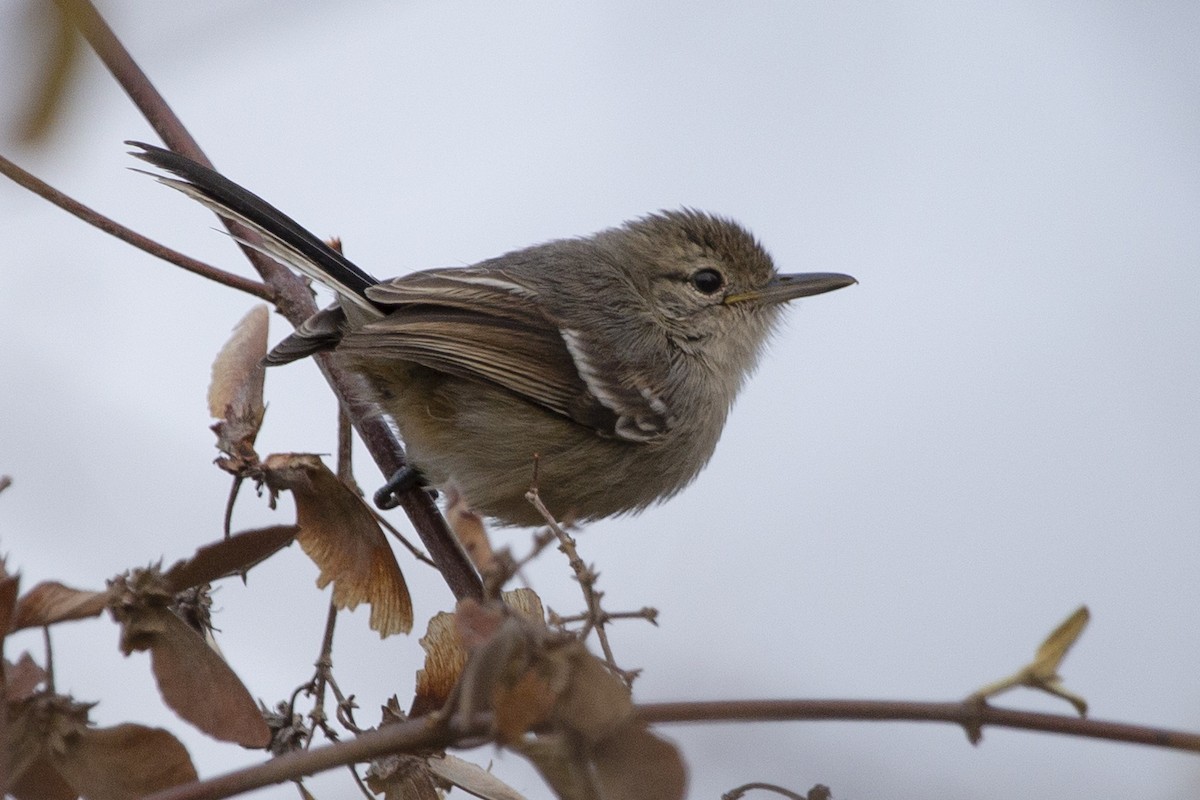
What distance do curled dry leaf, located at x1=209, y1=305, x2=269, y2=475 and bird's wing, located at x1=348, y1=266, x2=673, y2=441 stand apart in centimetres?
58

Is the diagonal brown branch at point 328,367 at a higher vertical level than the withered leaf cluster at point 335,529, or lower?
higher

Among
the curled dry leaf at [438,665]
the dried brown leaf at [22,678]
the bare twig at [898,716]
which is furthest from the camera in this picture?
the curled dry leaf at [438,665]

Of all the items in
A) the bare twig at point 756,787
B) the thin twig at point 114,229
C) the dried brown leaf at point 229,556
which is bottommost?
the bare twig at point 756,787

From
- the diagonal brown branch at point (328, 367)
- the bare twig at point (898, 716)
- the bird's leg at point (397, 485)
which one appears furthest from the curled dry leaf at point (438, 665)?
the bird's leg at point (397, 485)

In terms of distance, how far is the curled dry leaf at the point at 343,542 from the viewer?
2453 millimetres

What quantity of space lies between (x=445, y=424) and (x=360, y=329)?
0.46 m

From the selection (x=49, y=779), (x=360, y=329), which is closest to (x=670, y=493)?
(x=360, y=329)

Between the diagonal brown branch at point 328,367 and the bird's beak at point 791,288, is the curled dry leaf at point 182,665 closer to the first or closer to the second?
the diagonal brown branch at point 328,367

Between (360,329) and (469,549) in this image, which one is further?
(360,329)

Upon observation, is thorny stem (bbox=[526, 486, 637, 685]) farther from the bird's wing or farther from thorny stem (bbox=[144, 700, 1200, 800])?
the bird's wing

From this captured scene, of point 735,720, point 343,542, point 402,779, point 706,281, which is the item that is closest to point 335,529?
point 343,542

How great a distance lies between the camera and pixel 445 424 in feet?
12.5

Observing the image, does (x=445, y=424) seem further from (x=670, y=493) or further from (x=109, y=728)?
(x=109, y=728)

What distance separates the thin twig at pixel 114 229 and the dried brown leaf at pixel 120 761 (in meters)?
1.25
